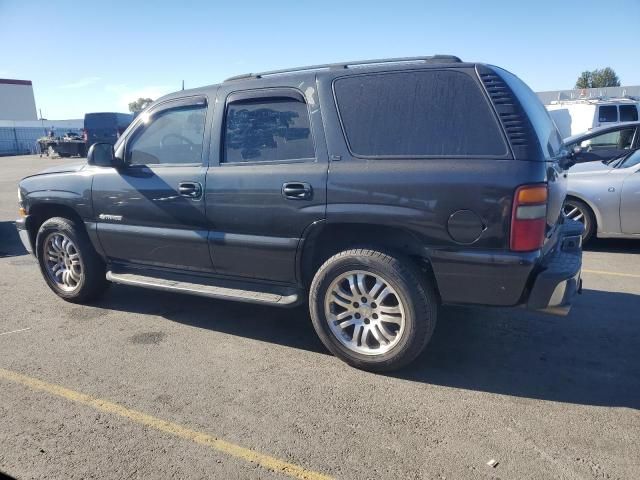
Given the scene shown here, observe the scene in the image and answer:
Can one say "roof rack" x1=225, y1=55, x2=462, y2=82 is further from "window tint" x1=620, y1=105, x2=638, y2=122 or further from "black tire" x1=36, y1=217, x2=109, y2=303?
"window tint" x1=620, y1=105, x2=638, y2=122

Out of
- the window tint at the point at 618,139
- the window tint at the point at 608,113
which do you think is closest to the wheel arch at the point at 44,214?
the window tint at the point at 618,139

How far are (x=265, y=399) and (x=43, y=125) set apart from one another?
183 feet

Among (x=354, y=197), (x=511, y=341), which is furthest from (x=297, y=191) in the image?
(x=511, y=341)

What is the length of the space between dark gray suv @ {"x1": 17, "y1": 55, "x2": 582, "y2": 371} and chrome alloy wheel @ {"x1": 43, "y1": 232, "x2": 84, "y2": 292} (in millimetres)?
510

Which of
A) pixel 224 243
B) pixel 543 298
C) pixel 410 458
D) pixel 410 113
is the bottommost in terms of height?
pixel 410 458

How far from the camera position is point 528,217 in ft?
9.50

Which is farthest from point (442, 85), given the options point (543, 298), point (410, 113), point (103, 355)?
point (103, 355)

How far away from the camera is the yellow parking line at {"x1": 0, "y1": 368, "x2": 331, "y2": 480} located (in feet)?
8.00

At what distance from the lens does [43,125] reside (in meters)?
49.8

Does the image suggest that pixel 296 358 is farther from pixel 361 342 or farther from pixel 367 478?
pixel 367 478

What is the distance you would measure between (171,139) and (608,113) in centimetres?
1542

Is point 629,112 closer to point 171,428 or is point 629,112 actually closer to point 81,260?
point 81,260

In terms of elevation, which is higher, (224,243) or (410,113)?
(410,113)

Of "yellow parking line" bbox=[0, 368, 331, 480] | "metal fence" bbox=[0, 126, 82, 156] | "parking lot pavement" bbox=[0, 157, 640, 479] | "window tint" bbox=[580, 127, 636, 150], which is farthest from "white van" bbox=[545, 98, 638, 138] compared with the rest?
"metal fence" bbox=[0, 126, 82, 156]
